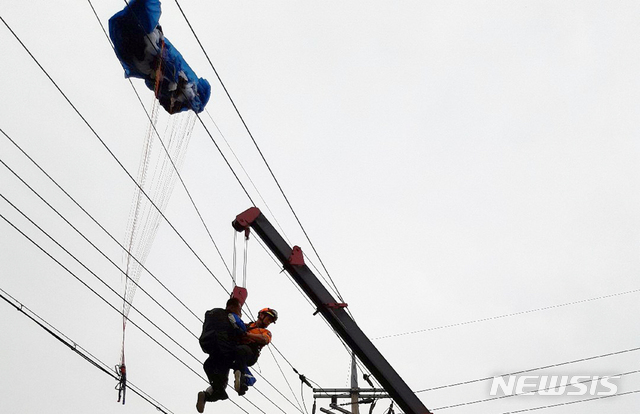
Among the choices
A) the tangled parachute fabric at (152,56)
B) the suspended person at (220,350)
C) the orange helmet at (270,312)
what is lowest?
the suspended person at (220,350)

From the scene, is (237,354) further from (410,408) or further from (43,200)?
(410,408)

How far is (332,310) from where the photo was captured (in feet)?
39.2

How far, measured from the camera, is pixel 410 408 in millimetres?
12609

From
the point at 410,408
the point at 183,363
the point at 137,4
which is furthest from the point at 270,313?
the point at 137,4

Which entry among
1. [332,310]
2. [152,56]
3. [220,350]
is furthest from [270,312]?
[152,56]

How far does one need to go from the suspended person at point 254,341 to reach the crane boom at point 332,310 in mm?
1570

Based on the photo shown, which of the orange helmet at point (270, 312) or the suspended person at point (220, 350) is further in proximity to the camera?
the orange helmet at point (270, 312)

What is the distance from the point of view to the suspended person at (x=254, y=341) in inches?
391

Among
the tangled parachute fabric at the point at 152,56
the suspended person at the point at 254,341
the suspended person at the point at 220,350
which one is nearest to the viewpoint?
the suspended person at the point at 220,350

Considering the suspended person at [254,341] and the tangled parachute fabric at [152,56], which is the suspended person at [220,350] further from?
the tangled parachute fabric at [152,56]

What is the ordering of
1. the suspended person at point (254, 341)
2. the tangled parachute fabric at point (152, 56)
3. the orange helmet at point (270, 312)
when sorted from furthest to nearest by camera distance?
Answer: the tangled parachute fabric at point (152, 56) < the orange helmet at point (270, 312) < the suspended person at point (254, 341)

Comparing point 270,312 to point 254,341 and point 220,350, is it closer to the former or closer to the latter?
point 254,341

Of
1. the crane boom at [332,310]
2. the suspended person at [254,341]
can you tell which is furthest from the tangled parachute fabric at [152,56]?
the suspended person at [254,341]

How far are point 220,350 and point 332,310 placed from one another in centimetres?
267
